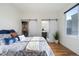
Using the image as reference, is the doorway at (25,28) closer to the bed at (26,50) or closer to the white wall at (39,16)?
the white wall at (39,16)

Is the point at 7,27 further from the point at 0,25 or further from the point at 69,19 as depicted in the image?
the point at 69,19

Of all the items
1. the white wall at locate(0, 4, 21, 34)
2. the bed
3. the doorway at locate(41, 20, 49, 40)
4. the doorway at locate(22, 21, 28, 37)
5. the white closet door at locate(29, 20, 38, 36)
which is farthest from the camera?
the doorway at locate(41, 20, 49, 40)

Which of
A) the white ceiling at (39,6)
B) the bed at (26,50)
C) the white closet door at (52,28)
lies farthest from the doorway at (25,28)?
the bed at (26,50)

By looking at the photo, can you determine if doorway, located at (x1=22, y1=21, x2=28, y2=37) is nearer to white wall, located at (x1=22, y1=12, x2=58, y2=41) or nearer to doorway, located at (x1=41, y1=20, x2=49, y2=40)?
white wall, located at (x1=22, y1=12, x2=58, y2=41)

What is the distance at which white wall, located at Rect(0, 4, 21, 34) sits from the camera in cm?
429

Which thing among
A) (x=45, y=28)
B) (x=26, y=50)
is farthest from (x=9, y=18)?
(x=26, y=50)

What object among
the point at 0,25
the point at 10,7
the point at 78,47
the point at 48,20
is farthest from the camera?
the point at 48,20

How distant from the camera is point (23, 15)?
556cm

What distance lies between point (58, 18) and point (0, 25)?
115 inches

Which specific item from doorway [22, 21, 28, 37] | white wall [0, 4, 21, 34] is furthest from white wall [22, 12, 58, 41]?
white wall [0, 4, 21, 34]

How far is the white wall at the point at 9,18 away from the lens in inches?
169

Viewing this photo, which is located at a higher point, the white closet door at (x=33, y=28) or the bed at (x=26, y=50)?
the white closet door at (x=33, y=28)

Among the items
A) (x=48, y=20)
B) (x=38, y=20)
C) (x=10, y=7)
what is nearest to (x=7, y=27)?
(x=10, y=7)

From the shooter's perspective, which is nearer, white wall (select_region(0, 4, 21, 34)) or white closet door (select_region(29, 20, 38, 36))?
white wall (select_region(0, 4, 21, 34))
